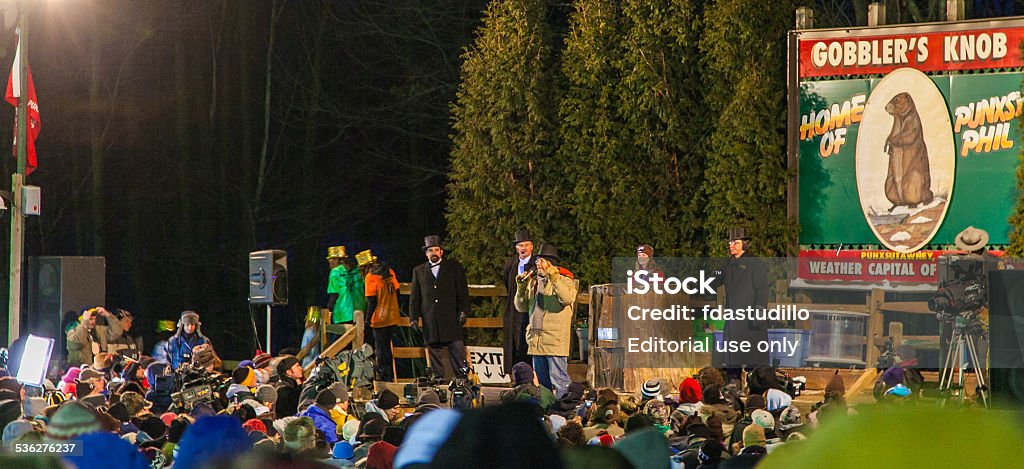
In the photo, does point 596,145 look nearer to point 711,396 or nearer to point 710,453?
point 711,396

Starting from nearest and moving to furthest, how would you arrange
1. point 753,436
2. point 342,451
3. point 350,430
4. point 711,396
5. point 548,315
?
point 753,436 → point 342,451 → point 350,430 → point 711,396 → point 548,315

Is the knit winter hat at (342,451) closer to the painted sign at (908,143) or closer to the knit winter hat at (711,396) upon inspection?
the knit winter hat at (711,396)

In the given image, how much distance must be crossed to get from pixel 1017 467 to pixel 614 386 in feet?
36.6

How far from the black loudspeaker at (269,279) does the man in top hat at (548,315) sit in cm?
339

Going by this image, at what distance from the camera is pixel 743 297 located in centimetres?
1178

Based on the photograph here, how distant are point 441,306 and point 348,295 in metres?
1.70

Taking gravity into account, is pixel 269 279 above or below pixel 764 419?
above

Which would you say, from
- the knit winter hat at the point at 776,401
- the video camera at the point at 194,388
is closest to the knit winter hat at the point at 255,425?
the video camera at the point at 194,388

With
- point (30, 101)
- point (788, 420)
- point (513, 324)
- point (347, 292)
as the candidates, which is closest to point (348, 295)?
point (347, 292)

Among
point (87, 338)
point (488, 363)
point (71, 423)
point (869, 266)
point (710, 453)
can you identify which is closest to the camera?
point (71, 423)

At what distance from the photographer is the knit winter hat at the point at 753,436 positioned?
237 inches

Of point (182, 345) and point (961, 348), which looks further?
point (182, 345)

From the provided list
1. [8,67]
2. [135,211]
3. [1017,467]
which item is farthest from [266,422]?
[135,211]

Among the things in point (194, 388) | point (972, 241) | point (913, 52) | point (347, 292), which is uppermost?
point (913, 52)
